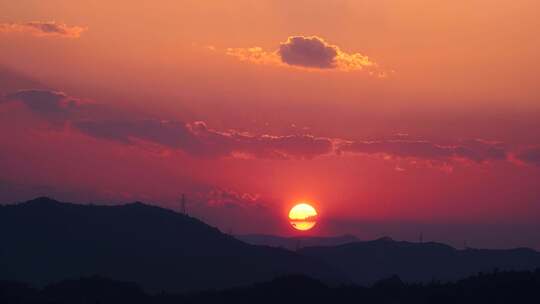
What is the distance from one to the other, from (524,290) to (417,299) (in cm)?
1503

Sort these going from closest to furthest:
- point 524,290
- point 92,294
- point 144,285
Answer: point 524,290 < point 92,294 < point 144,285

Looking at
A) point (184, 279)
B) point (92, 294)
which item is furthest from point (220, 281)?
point (92, 294)

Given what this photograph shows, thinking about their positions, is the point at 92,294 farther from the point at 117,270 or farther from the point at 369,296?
the point at 117,270

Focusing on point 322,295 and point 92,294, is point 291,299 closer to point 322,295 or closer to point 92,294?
point 322,295

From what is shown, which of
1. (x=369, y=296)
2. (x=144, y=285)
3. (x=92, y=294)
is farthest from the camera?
(x=144, y=285)

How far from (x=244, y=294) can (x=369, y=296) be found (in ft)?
65.0

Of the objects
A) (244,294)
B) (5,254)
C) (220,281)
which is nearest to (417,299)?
(244,294)

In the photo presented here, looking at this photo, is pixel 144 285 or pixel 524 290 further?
pixel 144 285

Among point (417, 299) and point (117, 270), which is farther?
point (117, 270)

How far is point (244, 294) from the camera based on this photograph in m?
129

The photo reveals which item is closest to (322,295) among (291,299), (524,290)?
(291,299)

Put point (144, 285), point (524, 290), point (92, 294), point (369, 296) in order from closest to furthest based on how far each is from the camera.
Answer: point (524, 290) < point (369, 296) < point (92, 294) < point (144, 285)

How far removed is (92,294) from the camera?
134 m

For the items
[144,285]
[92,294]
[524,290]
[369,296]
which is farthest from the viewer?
[144,285]
